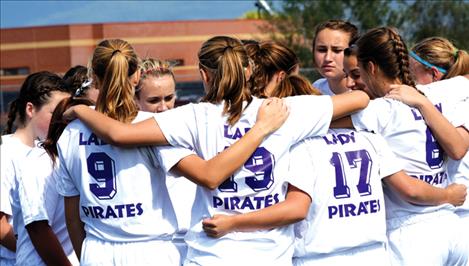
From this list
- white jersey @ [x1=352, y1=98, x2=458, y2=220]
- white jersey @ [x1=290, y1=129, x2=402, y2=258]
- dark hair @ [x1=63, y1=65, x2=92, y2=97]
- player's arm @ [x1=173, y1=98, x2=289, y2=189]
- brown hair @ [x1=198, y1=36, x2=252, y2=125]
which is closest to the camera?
player's arm @ [x1=173, y1=98, x2=289, y2=189]

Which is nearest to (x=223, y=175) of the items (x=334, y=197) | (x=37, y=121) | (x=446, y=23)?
(x=334, y=197)

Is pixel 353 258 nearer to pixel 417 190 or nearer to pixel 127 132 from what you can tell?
pixel 417 190

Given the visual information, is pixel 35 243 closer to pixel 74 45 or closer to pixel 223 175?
pixel 223 175

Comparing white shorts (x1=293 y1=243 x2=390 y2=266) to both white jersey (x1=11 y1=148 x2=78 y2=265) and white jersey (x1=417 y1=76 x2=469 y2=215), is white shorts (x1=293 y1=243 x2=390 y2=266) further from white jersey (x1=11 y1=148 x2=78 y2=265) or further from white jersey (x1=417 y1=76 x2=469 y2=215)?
white jersey (x1=11 y1=148 x2=78 y2=265)

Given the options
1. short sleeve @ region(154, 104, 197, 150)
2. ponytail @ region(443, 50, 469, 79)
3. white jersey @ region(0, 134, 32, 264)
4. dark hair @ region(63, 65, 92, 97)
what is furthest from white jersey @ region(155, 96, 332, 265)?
white jersey @ region(0, 134, 32, 264)

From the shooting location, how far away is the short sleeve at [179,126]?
360 cm

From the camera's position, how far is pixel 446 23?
35.1 metres

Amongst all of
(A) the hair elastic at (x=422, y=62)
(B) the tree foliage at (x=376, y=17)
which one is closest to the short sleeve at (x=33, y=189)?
(A) the hair elastic at (x=422, y=62)

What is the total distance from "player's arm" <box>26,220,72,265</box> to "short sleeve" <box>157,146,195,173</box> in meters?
0.98

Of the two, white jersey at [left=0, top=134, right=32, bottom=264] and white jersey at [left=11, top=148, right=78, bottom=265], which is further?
white jersey at [left=0, top=134, right=32, bottom=264]

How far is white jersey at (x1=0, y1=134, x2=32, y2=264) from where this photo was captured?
4.68 m

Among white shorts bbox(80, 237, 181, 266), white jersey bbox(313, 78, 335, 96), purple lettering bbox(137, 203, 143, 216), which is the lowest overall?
white shorts bbox(80, 237, 181, 266)

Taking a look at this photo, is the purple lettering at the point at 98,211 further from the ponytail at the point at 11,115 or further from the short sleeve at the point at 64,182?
the ponytail at the point at 11,115

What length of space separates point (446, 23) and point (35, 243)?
3285 centimetres
